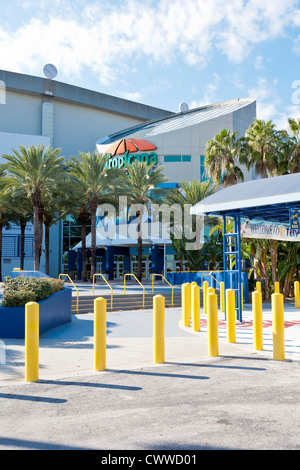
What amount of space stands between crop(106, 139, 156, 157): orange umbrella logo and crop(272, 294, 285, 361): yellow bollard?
40714 mm

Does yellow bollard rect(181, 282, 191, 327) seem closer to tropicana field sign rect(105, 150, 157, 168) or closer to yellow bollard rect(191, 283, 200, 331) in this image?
yellow bollard rect(191, 283, 200, 331)

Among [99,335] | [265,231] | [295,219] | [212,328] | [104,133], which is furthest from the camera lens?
[104,133]

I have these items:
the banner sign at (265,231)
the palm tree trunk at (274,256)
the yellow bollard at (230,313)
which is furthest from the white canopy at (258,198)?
the palm tree trunk at (274,256)

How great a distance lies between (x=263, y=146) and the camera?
2673cm

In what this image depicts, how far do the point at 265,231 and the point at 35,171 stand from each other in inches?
762

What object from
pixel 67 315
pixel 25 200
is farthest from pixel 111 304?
pixel 25 200

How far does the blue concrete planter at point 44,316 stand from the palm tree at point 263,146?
17561mm

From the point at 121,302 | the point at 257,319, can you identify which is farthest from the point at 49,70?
the point at 257,319

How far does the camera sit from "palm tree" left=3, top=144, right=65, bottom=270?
29.5 m

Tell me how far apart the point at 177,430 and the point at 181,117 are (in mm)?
56240

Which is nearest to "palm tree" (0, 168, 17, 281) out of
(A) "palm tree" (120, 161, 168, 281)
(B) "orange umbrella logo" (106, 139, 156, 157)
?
(A) "palm tree" (120, 161, 168, 281)

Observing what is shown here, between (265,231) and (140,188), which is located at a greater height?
(140,188)

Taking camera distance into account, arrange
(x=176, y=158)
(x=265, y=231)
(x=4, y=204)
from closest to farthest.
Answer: (x=265, y=231), (x=4, y=204), (x=176, y=158)

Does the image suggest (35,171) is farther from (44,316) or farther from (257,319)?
Answer: (257,319)
